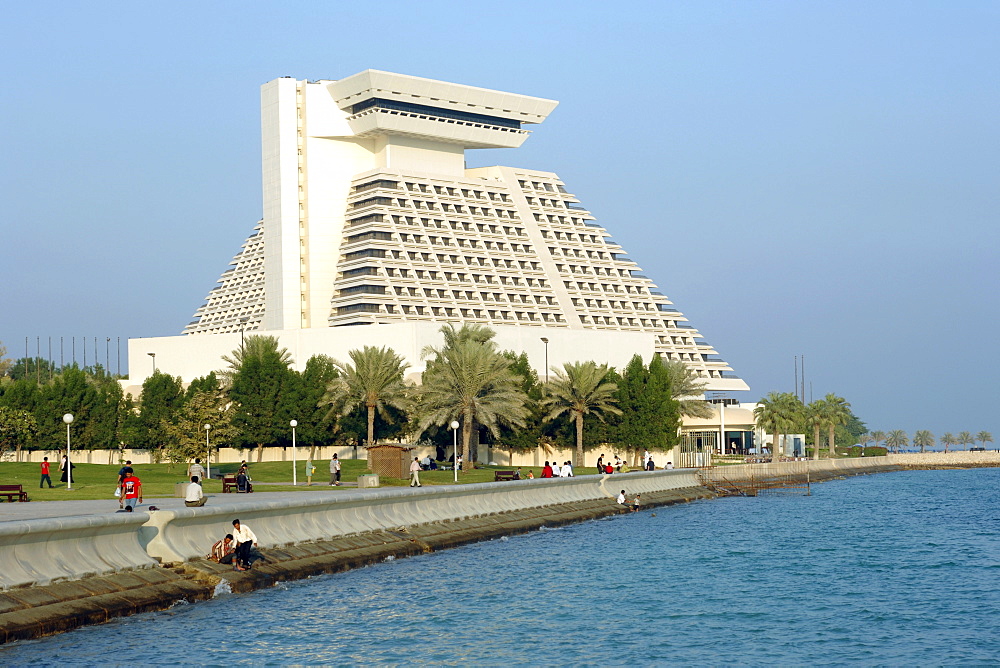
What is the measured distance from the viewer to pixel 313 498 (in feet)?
98.2

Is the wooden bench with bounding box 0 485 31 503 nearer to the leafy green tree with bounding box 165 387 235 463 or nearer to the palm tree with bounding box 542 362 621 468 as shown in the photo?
the leafy green tree with bounding box 165 387 235 463

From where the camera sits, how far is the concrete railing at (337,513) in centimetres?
2439

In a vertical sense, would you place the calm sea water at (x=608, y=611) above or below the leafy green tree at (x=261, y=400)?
below

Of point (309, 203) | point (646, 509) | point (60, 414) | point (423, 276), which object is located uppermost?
point (309, 203)

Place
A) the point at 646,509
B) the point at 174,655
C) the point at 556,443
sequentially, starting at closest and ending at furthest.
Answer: the point at 174,655
the point at 646,509
the point at 556,443

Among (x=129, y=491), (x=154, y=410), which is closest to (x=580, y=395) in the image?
(x=154, y=410)

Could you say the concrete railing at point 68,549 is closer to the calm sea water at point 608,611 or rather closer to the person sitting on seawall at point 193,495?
the calm sea water at point 608,611

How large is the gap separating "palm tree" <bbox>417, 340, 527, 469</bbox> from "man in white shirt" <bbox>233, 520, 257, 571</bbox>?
43883 mm

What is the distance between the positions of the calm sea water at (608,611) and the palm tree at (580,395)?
34.2 m

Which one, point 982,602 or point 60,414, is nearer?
point 982,602

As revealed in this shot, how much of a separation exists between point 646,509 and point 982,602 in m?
31.4

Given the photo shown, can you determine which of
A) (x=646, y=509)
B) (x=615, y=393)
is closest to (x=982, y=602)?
(x=646, y=509)

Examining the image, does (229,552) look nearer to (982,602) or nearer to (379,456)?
(982,602)

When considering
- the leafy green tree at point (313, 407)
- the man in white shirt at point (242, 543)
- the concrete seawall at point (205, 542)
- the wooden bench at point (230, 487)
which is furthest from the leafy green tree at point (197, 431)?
the man in white shirt at point (242, 543)
